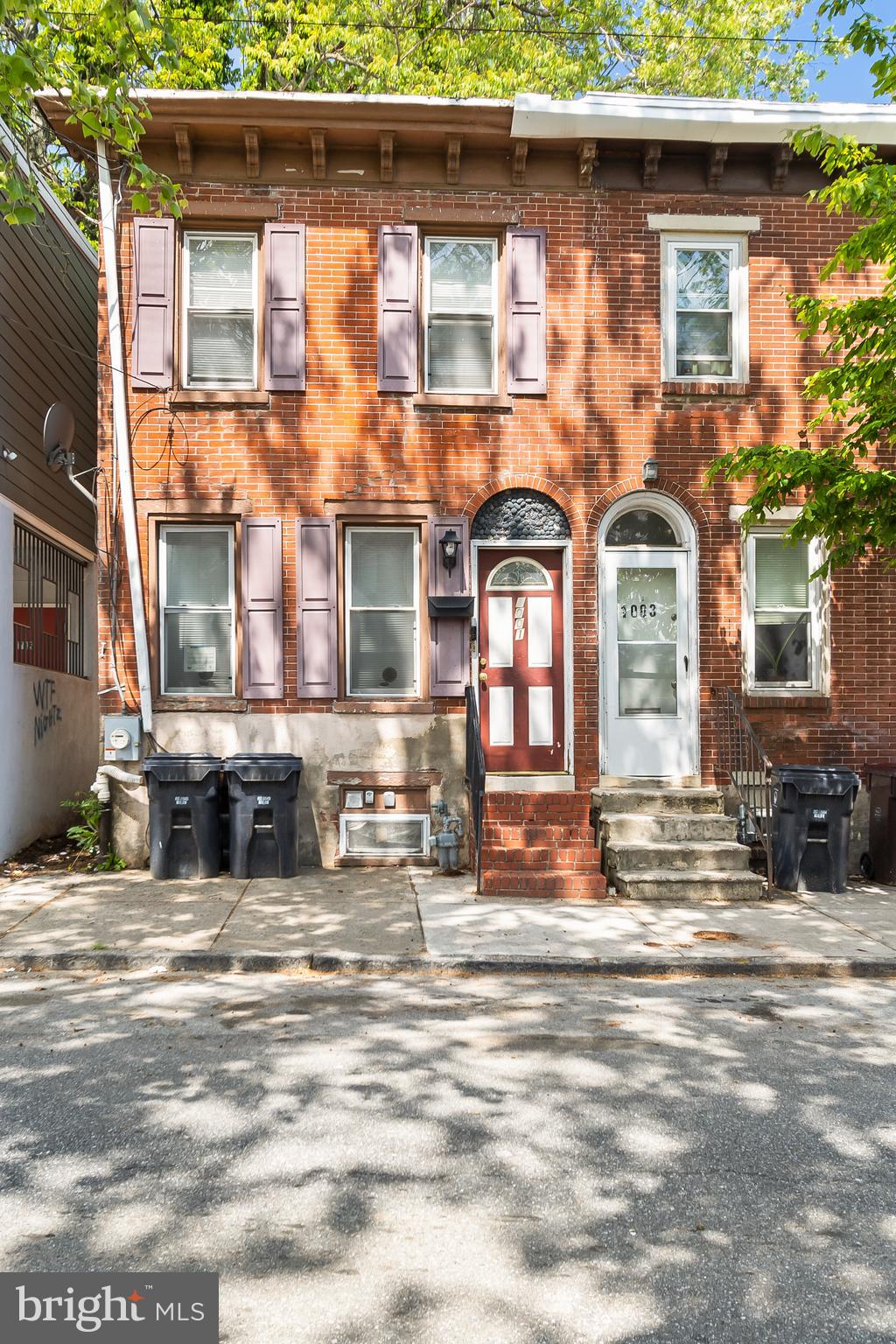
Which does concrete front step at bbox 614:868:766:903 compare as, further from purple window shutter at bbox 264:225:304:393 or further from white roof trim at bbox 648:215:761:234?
white roof trim at bbox 648:215:761:234

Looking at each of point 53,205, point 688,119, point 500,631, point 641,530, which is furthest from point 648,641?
point 53,205

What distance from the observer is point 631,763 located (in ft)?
35.2

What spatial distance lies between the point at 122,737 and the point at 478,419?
15.6 ft

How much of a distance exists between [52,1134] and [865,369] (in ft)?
25.6

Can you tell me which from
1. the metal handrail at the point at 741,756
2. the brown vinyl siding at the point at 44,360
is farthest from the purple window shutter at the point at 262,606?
the metal handrail at the point at 741,756

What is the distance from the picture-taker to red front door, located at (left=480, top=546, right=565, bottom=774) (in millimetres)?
10719

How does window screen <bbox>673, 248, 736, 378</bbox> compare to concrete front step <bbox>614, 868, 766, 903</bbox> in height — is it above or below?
above

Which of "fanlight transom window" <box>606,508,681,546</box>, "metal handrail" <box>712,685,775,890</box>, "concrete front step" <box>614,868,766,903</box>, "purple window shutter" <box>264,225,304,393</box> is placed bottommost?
"concrete front step" <box>614,868,766,903</box>

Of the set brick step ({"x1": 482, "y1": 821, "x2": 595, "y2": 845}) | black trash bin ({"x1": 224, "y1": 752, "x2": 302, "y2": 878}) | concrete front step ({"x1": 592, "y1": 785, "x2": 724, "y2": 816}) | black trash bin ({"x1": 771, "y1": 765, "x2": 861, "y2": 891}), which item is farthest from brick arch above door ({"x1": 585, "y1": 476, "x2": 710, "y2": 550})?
black trash bin ({"x1": 224, "y1": 752, "x2": 302, "y2": 878})

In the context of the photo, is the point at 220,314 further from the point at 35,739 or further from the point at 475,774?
the point at 475,774

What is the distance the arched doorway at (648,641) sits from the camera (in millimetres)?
10719

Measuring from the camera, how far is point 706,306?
35.9 ft

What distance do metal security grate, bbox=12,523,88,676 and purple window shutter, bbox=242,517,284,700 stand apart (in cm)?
244

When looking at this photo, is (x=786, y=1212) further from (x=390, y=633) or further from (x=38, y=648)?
(x=38, y=648)
